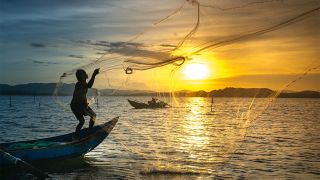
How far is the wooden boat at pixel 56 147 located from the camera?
664 inches

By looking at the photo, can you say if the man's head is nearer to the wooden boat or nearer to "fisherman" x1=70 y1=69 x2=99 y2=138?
"fisherman" x1=70 y1=69 x2=99 y2=138

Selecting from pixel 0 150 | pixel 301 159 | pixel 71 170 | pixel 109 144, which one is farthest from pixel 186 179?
pixel 109 144

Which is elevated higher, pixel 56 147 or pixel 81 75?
pixel 81 75

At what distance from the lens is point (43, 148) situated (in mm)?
17266

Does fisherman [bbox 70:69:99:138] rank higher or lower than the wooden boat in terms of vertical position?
higher

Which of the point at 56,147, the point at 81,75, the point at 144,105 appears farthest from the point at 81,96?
the point at 144,105

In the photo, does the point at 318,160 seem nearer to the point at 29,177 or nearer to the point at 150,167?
the point at 150,167

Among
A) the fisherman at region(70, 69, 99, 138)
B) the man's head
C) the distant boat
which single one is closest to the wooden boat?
the fisherman at region(70, 69, 99, 138)

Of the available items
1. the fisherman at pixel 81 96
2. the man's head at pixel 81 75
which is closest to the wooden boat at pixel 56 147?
the fisherman at pixel 81 96

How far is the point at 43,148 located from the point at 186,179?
18.6 ft

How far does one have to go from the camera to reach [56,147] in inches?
694

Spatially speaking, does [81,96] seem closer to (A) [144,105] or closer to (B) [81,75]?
(B) [81,75]

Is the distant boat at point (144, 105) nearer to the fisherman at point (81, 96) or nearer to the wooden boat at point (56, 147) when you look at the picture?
the wooden boat at point (56, 147)

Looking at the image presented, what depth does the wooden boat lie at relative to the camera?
16875 mm
